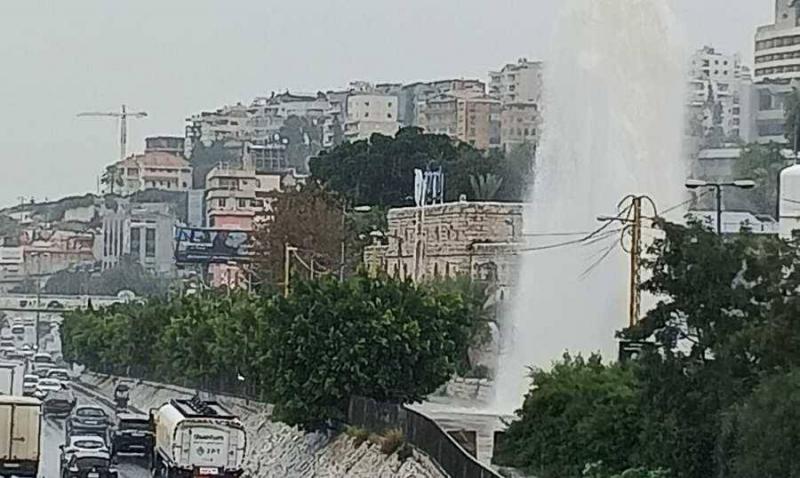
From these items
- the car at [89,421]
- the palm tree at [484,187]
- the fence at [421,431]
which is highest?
the palm tree at [484,187]

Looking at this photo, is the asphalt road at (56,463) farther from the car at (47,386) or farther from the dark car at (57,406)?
the car at (47,386)

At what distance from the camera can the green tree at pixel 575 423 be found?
34250 millimetres

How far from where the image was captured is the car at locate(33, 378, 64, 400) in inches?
3191

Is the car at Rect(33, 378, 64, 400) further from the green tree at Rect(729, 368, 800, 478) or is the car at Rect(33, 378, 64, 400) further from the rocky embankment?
the green tree at Rect(729, 368, 800, 478)

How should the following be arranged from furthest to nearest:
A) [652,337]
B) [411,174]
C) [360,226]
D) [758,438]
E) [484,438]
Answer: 1. [411,174]
2. [360,226]
3. [484,438]
4. [652,337]
5. [758,438]

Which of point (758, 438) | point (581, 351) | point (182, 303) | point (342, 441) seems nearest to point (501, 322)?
point (581, 351)

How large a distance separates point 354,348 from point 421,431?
9003 mm

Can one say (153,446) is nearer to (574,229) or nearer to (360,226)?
(574,229)

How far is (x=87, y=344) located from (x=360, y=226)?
2330 cm

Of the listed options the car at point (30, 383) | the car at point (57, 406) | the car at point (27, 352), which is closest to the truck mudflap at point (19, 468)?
the car at point (57, 406)

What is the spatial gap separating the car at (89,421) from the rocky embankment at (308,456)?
415 centimetres

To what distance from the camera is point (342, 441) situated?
48.7m

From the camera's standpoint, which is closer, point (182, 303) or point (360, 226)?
point (182, 303)

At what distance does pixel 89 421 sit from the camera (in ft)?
209
